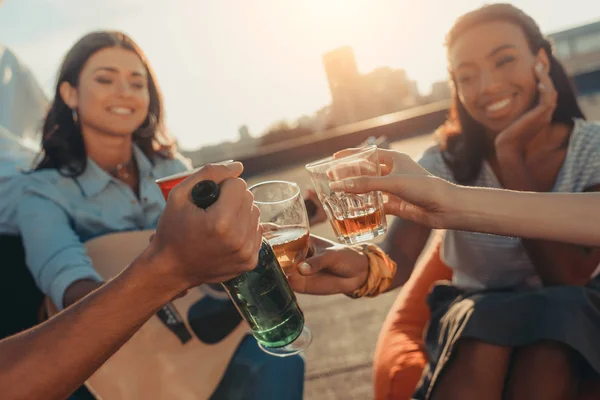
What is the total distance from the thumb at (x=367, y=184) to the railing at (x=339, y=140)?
11265 millimetres

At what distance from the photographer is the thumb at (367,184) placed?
1.16 metres

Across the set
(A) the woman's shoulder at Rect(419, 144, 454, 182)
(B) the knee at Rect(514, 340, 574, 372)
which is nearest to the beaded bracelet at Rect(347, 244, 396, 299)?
(B) the knee at Rect(514, 340, 574, 372)

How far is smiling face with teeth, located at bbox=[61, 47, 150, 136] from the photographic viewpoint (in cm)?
222

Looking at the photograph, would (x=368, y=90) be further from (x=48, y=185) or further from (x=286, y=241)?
(x=286, y=241)

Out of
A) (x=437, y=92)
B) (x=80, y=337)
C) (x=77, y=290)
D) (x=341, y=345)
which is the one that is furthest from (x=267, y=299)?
(x=437, y=92)

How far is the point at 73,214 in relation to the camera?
197cm

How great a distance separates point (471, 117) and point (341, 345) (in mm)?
1677

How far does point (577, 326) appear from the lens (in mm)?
1408

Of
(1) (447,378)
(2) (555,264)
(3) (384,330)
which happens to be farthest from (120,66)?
(2) (555,264)

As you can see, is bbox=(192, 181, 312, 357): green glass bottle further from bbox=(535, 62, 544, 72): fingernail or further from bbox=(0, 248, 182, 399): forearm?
bbox=(535, 62, 544, 72): fingernail

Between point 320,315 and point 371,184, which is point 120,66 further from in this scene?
point 320,315

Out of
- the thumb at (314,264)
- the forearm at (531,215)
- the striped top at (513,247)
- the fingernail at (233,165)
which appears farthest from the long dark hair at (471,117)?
→ the fingernail at (233,165)

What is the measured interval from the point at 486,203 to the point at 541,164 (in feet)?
3.46

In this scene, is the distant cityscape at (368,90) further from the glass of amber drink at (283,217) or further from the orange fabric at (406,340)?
the glass of amber drink at (283,217)
